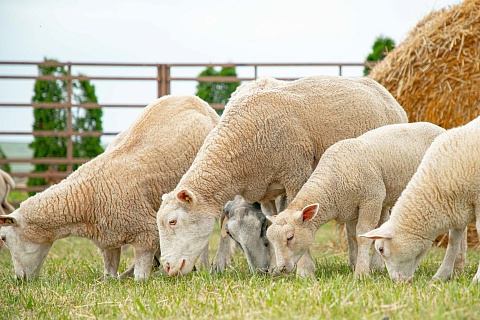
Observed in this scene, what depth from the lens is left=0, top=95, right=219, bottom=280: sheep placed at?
613cm

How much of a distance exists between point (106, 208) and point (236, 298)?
213 centimetres

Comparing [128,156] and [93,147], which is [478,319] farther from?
[93,147]

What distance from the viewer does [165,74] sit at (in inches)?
526

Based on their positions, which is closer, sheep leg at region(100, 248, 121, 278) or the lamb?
the lamb

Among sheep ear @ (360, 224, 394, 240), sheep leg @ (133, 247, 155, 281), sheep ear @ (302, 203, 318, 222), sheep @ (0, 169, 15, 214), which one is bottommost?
sheep @ (0, 169, 15, 214)

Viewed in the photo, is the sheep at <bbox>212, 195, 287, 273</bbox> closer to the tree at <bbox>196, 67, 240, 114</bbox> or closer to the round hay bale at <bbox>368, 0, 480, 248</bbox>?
the round hay bale at <bbox>368, 0, 480, 248</bbox>

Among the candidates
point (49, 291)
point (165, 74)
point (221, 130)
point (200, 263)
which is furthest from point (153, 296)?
point (165, 74)

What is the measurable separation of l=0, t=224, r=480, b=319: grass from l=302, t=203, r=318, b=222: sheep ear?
46 centimetres

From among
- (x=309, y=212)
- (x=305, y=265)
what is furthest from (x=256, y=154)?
(x=305, y=265)

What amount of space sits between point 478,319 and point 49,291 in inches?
120

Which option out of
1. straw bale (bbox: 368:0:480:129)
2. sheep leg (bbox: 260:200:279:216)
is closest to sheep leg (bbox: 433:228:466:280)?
sheep leg (bbox: 260:200:279:216)

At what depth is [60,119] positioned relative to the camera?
540 inches

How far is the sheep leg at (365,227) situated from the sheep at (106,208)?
168 centimetres

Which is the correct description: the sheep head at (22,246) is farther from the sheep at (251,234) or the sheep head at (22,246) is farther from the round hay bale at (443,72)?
the round hay bale at (443,72)
